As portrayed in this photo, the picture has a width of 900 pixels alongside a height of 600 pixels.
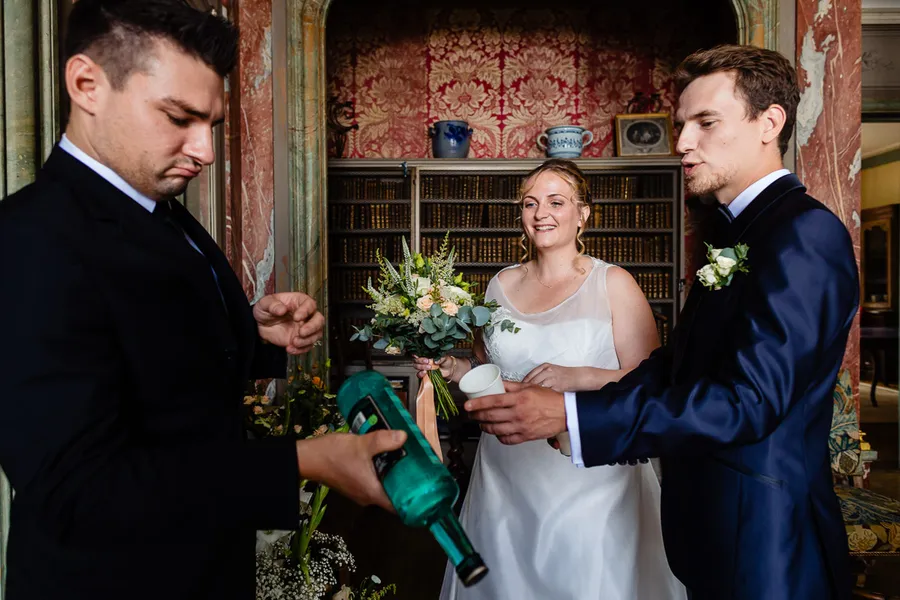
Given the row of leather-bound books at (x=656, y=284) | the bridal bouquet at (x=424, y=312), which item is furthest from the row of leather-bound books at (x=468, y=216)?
the bridal bouquet at (x=424, y=312)

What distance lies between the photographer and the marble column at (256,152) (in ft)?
12.5

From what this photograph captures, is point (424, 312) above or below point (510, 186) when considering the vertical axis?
below

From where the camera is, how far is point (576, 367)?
2387mm

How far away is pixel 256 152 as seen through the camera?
12.7ft

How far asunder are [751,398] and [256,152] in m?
3.33

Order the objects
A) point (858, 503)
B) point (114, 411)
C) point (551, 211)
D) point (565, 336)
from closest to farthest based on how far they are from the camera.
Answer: point (114, 411) → point (565, 336) → point (551, 211) → point (858, 503)

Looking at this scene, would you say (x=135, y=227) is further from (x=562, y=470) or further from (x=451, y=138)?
(x=451, y=138)

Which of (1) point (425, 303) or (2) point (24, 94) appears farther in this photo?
(1) point (425, 303)

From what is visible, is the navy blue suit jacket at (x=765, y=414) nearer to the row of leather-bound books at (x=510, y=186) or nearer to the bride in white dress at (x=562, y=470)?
the bride in white dress at (x=562, y=470)

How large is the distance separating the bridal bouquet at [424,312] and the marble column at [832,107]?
2853mm

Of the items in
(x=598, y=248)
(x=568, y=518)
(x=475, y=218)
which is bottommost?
(x=568, y=518)

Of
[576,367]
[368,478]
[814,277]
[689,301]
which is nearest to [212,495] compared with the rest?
[368,478]

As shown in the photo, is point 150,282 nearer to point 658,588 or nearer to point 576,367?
point 576,367

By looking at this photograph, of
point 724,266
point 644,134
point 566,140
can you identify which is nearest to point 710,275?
point 724,266
